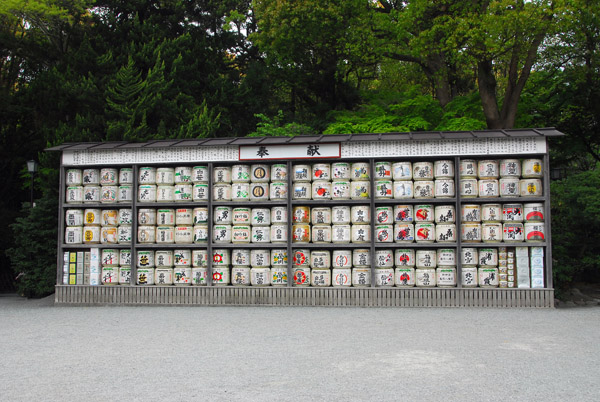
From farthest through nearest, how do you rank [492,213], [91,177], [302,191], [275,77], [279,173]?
[275,77] < [91,177] < [279,173] < [302,191] < [492,213]

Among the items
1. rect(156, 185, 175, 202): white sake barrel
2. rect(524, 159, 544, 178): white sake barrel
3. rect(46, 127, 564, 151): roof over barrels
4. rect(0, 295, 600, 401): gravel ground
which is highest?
rect(46, 127, 564, 151): roof over barrels

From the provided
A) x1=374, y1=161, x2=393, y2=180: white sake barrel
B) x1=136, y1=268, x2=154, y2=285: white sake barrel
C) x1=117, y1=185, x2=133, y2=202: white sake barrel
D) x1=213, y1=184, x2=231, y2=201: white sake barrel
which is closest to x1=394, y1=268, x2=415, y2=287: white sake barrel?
x1=374, y1=161, x2=393, y2=180: white sake barrel

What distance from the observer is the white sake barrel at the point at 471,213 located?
31.6 ft

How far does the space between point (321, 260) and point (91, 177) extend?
4980 millimetres

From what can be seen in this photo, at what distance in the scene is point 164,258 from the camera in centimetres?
1043

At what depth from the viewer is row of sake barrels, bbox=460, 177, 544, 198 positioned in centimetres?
945

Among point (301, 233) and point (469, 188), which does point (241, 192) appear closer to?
point (301, 233)

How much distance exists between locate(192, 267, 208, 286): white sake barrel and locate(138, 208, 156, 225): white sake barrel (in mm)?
1351

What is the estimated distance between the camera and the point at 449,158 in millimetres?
9812

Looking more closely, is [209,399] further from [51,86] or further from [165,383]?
[51,86]

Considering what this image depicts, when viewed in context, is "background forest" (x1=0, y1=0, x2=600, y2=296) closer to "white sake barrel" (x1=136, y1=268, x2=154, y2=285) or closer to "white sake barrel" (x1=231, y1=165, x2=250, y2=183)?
"white sake barrel" (x1=136, y1=268, x2=154, y2=285)

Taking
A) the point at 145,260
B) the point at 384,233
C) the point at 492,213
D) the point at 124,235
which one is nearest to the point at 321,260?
the point at 384,233

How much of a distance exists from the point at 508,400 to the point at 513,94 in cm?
1348

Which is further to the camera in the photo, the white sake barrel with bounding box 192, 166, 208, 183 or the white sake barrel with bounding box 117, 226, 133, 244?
the white sake barrel with bounding box 117, 226, 133, 244
